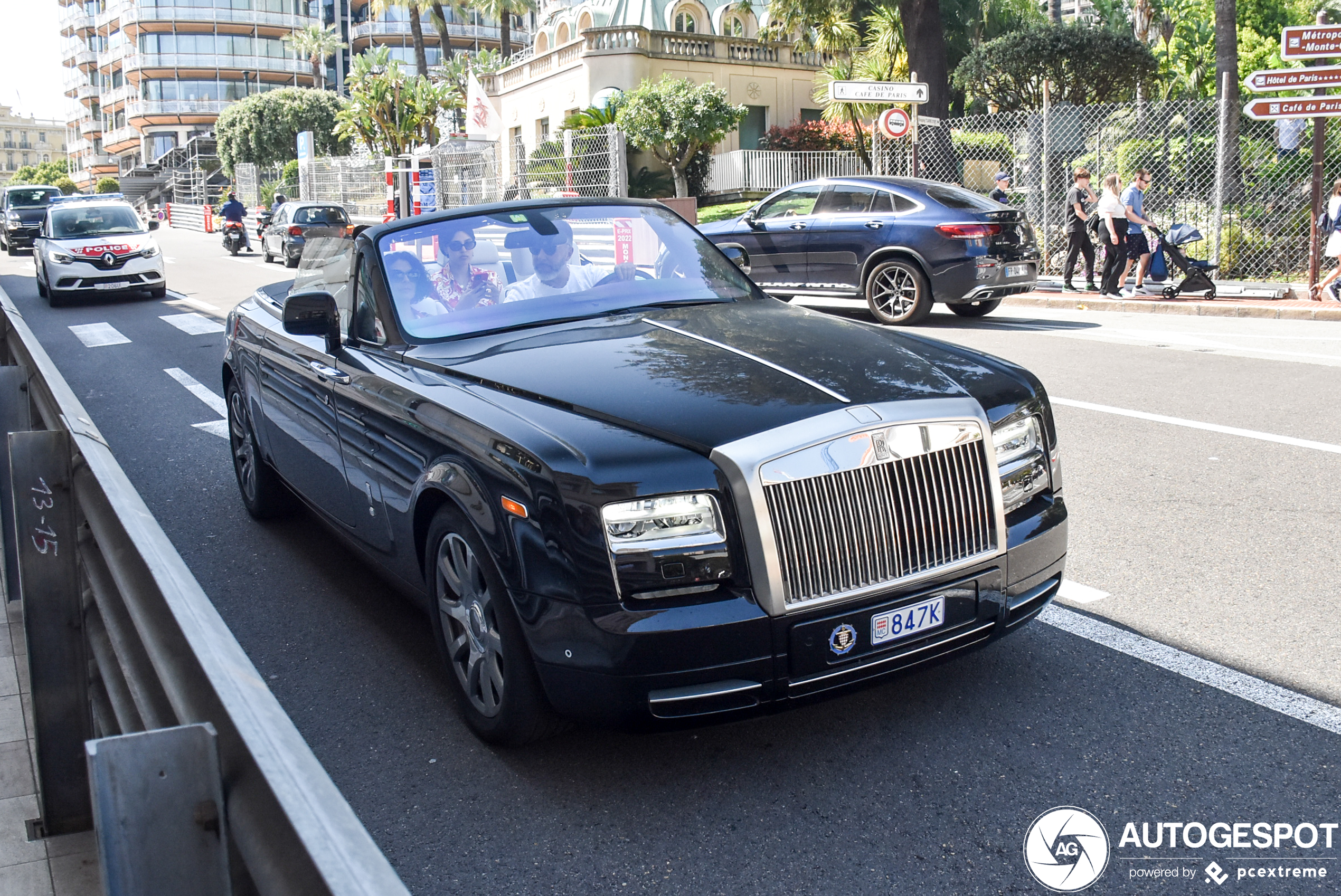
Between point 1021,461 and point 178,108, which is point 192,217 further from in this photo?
point 1021,461

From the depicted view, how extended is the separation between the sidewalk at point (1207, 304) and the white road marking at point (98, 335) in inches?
435

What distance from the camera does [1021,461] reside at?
3805 mm

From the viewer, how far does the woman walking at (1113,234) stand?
16.3 m

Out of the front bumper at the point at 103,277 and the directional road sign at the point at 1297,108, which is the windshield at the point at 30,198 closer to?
the front bumper at the point at 103,277

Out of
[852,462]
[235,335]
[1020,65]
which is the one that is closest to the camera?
[852,462]

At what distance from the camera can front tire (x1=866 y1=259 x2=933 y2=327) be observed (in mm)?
13906

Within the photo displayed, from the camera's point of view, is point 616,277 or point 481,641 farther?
point 616,277

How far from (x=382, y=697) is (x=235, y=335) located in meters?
3.01

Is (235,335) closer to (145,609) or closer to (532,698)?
(532,698)

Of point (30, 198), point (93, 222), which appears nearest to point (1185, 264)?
point (93, 222)

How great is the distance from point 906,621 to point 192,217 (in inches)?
2384

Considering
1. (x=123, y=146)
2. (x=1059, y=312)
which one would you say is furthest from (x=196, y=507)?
(x=123, y=146)

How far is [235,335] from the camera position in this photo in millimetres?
6473

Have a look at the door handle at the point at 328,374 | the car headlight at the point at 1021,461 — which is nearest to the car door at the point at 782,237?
the door handle at the point at 328,374
